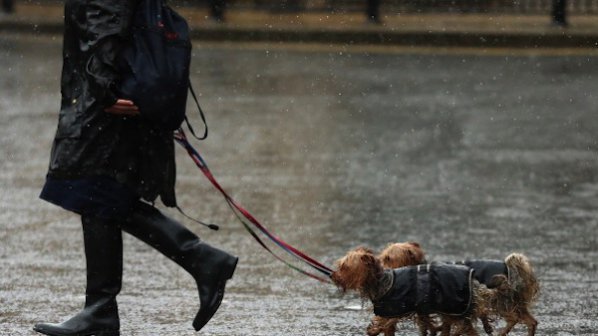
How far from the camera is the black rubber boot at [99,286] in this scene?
6.05 m

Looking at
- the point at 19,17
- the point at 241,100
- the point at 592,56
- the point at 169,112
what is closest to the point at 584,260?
the point at 169,112

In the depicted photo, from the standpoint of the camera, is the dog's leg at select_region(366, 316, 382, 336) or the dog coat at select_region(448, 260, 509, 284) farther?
the dog's leg at select_region(366, 316, 382, 336)

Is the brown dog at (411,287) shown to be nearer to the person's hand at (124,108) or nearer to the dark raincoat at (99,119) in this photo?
the dark raincoat at (99,119)

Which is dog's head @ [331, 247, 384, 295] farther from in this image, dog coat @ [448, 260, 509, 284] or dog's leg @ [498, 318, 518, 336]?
dog's leg @ [498, 318, 518, 336]

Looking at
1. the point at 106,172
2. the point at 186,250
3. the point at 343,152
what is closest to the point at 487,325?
the point at 186,250

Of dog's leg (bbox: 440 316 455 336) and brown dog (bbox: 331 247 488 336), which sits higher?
brown dog (bbox: 331 247 488 336)

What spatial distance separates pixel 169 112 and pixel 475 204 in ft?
16.4

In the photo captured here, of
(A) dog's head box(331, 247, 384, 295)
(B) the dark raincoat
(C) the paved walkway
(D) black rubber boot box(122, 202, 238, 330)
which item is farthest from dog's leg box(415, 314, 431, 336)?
(C) the paved walkway

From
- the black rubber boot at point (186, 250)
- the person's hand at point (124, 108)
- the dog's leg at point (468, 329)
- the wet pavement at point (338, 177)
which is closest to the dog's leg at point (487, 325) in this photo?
the dog's leg at point (468, 329)

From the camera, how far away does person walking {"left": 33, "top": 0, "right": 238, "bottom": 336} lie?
590cm

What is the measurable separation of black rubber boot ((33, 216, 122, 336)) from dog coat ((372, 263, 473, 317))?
1.15 metres

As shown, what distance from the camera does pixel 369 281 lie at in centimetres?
591

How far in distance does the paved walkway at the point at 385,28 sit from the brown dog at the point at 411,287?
44.6ft

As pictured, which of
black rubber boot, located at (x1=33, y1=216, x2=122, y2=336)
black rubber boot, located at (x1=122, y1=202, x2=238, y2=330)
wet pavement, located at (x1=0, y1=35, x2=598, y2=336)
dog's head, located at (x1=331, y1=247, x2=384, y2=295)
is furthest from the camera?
wet pavement, located at (x1=0, y1=35, x2=598, y2=336)
